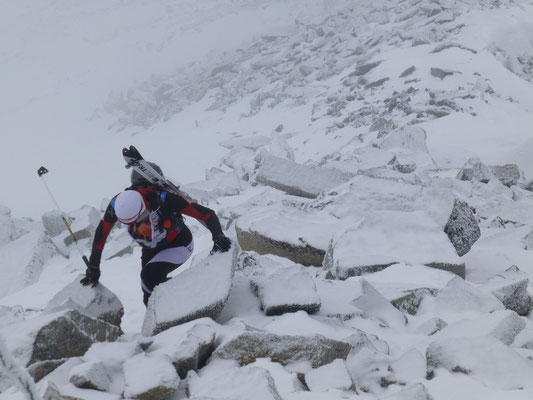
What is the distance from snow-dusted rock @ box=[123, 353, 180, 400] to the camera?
227 cm

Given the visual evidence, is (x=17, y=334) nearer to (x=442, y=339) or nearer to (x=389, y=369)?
(x=389, y=369)

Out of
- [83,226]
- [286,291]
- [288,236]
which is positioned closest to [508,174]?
[288,236]

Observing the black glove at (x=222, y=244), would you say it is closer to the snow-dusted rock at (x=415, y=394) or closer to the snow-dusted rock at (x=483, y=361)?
the snow-dusted rock at (x=483, y=361)

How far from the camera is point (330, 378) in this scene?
2.39 m

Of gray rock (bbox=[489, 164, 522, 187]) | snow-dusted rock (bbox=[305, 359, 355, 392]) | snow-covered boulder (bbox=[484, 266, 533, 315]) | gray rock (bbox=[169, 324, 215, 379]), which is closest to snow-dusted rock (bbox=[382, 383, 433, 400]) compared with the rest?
snow-dusted rock (bbox=[305, 359, 355, 392])

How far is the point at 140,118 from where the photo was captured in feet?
77.3

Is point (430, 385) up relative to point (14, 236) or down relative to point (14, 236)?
up

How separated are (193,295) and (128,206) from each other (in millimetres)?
940

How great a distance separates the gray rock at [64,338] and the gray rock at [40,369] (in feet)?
0.72

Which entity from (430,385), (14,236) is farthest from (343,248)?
(14,236)

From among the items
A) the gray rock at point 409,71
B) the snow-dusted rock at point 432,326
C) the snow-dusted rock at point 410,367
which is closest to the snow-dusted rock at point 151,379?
the snow-dusted rock at point 410,367

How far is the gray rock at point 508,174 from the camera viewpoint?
26.1 ft

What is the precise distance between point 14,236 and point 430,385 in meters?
11.1

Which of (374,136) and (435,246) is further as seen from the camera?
(374,136)
